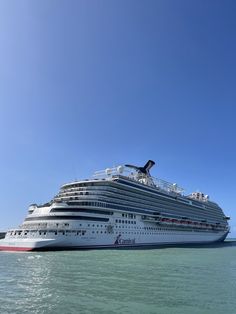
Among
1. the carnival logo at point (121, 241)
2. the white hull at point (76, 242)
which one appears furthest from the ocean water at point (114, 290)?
the carnival logo at point (121, 241)

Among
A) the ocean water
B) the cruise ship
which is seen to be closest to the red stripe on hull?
the cruise ship

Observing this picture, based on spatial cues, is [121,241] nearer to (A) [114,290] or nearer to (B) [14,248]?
(B) [14,248]

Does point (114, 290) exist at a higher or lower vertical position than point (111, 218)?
lower

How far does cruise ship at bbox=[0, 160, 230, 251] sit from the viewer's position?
51.2 meters

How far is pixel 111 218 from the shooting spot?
5912cm

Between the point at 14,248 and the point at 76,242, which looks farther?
the point at 76,242

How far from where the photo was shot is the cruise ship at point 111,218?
5116 cm

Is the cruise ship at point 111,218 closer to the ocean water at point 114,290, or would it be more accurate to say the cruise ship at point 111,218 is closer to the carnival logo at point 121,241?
the carnival logo at point 121,241

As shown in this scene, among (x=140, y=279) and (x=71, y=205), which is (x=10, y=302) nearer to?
(x=140, y=279)

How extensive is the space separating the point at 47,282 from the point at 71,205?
111 ft

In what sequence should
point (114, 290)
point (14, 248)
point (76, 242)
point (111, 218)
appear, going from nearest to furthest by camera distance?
1. point (114, 290)
2. point (14, 248)
3. point (76, 242)
4. point (111, 218)

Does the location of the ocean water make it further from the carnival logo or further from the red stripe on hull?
the carnival logo

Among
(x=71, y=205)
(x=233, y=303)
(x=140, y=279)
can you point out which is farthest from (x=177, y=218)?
(x=233, y=303)

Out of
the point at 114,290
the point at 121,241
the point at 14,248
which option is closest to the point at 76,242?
the point at 14,248
